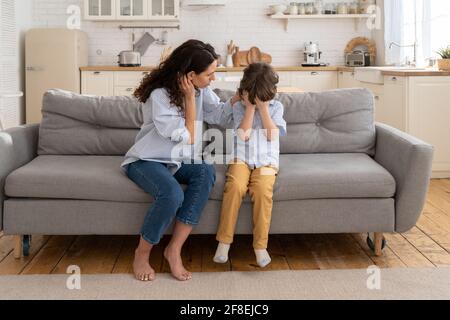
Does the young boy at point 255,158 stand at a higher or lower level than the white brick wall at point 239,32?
lower

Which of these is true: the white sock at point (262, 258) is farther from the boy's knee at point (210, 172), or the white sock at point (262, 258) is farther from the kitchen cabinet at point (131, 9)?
the kitchen cabinet at point (131, 9)

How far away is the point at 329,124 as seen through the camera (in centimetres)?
369

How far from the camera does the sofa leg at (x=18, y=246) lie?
3.15 meters

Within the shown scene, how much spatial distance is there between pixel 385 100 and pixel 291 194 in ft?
9.86

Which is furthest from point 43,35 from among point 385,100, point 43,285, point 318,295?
point 318,295

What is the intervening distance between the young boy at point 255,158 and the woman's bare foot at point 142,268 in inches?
12.0

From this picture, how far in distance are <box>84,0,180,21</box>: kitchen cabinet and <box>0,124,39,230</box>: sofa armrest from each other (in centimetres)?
427

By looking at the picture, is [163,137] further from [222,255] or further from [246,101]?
[222,255]

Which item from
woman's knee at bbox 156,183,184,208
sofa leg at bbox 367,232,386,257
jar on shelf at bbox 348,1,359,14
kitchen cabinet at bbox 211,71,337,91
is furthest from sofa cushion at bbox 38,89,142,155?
jar on shelf at bbox 348,1,359,14

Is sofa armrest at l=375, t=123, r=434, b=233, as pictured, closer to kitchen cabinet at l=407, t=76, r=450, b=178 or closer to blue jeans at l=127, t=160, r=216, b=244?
blue jeans at l=127, t=160, r=216, b=244

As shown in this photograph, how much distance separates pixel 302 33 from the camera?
8.07 metres

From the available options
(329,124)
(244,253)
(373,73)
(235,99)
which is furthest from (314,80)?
(244,253)

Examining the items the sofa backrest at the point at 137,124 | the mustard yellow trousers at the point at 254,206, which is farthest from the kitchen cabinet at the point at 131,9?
the mustard yellow trousers at the point at 254,206

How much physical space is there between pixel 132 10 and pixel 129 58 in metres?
0.63
